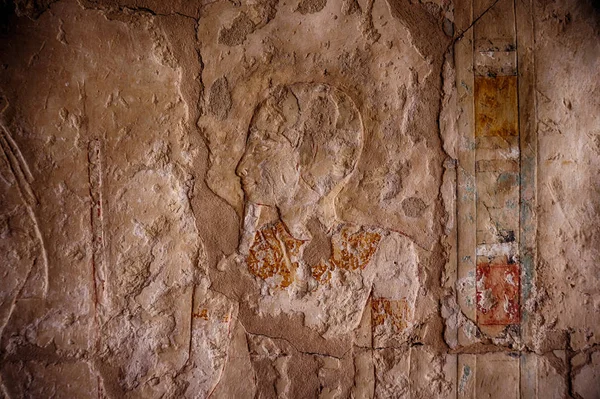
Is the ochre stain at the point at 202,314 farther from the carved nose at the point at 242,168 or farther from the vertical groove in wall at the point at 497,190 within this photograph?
the vertical groove in wall at the point at 497,190

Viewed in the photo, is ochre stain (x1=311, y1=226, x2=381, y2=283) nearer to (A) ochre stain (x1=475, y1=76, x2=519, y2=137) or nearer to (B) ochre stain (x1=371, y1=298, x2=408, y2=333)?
(B) ochre stain (x1=371, y1=298, x2=408, y2=333)

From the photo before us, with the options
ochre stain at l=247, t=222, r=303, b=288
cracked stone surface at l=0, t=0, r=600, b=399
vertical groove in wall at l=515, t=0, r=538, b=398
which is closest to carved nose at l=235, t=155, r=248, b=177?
cracked stone surface at l=0, t=0, r=600, b=399

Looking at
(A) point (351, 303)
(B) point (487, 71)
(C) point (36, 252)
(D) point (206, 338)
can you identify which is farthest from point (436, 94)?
(C) point (36, 252)

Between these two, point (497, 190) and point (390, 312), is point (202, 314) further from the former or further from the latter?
point (497, 190)

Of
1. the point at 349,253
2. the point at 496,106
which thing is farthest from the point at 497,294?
the point at 496,106

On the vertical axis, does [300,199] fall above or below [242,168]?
below

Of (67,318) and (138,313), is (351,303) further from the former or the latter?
(67,318)

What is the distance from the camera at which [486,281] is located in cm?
196

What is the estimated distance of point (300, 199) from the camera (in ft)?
6.29

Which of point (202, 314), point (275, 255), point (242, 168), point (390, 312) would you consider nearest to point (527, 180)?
point (390, 312)

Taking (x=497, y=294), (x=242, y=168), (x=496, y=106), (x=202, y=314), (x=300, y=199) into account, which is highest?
(x=496, y=106)

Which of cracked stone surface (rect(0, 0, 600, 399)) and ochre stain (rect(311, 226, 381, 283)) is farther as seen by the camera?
ochre stain (rect(311, 226, 381, 283))

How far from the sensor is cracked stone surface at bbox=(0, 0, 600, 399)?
180 centimetres

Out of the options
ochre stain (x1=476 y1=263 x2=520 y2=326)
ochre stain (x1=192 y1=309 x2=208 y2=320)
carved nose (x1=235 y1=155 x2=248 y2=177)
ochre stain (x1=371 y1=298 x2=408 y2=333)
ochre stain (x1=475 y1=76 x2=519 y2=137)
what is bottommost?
ochre stain (x1=192 y1=309 x2=208 y2=320)
